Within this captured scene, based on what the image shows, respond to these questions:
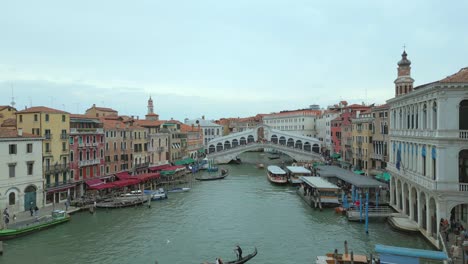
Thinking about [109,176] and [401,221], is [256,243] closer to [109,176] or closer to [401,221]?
[401,221]

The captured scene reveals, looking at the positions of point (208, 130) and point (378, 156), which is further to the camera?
point (208, 130)

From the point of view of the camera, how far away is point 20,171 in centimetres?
2334

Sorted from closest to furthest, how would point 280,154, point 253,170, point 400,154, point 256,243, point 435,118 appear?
point 435,118 → point 256,243 → point 400,154 → point 253,170 → point 280,154

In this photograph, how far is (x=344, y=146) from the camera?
45.8 metres

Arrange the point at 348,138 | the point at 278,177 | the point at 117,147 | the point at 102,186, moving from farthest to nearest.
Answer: the point at 348,138 → the point at 278,177 → the point at 117,147 → the point at 102,186

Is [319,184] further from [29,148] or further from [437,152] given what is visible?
[29,148]

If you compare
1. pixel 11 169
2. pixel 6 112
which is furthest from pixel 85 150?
pixel 11 169

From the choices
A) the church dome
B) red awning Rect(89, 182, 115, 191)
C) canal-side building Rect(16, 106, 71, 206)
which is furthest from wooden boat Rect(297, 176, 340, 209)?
canal-side building Rect(16, 106, 71, 206)

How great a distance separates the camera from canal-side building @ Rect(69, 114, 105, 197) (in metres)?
28.4

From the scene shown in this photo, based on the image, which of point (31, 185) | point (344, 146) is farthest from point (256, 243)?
point (344, 146)

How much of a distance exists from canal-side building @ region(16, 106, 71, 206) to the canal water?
311 cm

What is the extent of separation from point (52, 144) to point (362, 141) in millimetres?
27459

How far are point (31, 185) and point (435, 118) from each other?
2220cm

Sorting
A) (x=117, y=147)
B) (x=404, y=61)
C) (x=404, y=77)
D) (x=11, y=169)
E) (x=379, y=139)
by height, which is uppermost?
(x=404, y=61)
